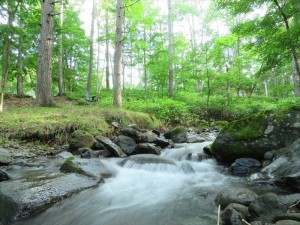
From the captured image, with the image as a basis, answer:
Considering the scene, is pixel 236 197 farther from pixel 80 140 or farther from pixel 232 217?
pixel 80 140

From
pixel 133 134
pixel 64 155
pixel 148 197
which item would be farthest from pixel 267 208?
pixel 133 134

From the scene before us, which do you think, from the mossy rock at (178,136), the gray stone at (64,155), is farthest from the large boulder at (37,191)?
the mossy rock at (178,136)

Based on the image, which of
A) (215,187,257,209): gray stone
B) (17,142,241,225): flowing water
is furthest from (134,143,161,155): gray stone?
(215,187,257,209): gray stone

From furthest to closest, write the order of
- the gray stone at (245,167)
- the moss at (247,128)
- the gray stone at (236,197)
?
the moss at (247,128) → the gray stone at (245,167) → the gray stone at (236,197)

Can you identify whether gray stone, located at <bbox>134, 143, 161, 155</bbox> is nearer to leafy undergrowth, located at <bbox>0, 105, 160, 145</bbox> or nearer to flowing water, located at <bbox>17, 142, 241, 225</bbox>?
flowing water, located at <bbox>17, 142, 241, 225</bbox>

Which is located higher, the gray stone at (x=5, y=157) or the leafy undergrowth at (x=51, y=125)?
the leafy undergrowth at (x=51, y=125)

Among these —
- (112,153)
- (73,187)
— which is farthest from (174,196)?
(112,153)

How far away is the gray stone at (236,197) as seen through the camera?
2846 mm

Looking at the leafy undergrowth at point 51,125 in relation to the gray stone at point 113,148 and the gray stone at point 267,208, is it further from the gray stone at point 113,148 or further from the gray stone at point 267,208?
the gray stone at point 267,208

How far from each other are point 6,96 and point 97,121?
10.6 meters

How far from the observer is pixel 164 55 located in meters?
15.4

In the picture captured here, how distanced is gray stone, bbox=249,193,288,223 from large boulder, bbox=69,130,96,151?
192 inches

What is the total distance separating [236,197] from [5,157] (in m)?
4.80

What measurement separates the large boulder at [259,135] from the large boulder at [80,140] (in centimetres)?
360
